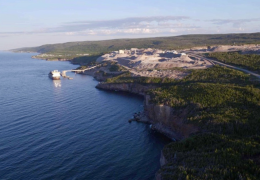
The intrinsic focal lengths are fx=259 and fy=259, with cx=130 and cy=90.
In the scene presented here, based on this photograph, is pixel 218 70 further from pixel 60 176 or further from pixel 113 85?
pixel 60 176

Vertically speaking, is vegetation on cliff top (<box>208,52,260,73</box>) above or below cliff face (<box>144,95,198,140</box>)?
above

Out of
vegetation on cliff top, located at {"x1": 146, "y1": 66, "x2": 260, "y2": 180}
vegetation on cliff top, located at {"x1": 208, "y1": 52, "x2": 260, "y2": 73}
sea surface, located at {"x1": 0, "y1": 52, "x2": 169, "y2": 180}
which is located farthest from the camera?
vegetation on cliff top, located at {"x1": 208, "y1": 52, "x2": 260, "y2": 73}

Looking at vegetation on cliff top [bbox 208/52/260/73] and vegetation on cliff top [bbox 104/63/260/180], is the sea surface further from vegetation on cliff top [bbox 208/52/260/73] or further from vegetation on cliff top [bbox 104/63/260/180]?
vegetation on cliff top [bbox 208/52/260/73]

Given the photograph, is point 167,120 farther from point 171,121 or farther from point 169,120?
point 171,121

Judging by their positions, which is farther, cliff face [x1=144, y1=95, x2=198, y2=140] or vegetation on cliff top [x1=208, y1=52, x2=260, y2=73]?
vegetation on cliff top [x1=208, y1=52, x2=260, y2=73]

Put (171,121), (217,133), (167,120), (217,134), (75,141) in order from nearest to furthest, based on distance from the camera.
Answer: (217,134) → (217,133) → (75,141) → (171,121) → (167,120)

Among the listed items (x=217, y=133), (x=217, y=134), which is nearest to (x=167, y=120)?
(x=217, y=133)

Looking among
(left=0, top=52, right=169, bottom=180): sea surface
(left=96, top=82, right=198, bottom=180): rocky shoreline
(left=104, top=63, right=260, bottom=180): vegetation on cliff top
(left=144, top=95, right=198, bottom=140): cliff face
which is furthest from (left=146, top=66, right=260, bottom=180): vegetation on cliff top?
(left=0, top=52, right=169, bottom=180): sea surface

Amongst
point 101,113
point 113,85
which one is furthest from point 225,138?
point 113,85
